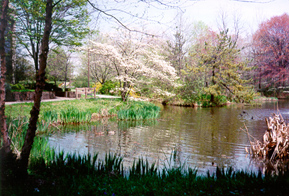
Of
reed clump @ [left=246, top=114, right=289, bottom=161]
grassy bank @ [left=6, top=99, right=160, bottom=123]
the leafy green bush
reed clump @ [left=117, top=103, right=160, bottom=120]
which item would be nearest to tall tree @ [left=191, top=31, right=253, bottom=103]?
grassy bank @ [left=6, top=99, right=160, bottom=123]

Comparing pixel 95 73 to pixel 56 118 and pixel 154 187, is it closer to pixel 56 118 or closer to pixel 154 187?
pixel 56 118

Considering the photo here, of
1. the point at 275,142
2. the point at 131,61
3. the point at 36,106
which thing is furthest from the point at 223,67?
the point at 36,106

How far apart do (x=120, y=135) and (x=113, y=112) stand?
396cm

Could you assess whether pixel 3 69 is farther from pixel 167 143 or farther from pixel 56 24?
pixel 56 24

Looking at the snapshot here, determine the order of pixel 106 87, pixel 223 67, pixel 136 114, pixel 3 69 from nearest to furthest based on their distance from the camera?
pixel 3 69
pixel 136 114
pixel 223 67
pixel 106 87

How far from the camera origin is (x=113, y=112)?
11.7 meters

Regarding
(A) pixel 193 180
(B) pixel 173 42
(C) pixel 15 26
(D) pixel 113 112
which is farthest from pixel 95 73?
(A) pixel 193 180

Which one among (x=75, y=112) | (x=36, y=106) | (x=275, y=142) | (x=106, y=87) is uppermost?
(x=106, y=87)

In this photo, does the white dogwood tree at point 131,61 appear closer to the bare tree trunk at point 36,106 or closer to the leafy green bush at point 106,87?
the leafy green bush at point 106,87

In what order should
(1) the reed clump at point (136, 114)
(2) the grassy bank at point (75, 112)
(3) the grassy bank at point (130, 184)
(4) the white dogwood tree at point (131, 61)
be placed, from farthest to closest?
(4) the white dogwood tree at point (131, 61), (1) the reed clump at point (136, 114), (2) the grassy bank at point (75, 112), (3) the grassy bank at point (130, 184)

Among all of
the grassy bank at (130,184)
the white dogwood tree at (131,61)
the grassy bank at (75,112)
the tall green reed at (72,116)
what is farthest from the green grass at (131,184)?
the white dogwood tree at (131,61)

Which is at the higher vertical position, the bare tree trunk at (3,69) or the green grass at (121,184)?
the bare tree trunk at (3,69)

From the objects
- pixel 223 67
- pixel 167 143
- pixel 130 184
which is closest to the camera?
pixel 130 184

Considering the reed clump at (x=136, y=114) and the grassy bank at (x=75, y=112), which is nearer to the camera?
the grassy bank at (x=75, y=112)
